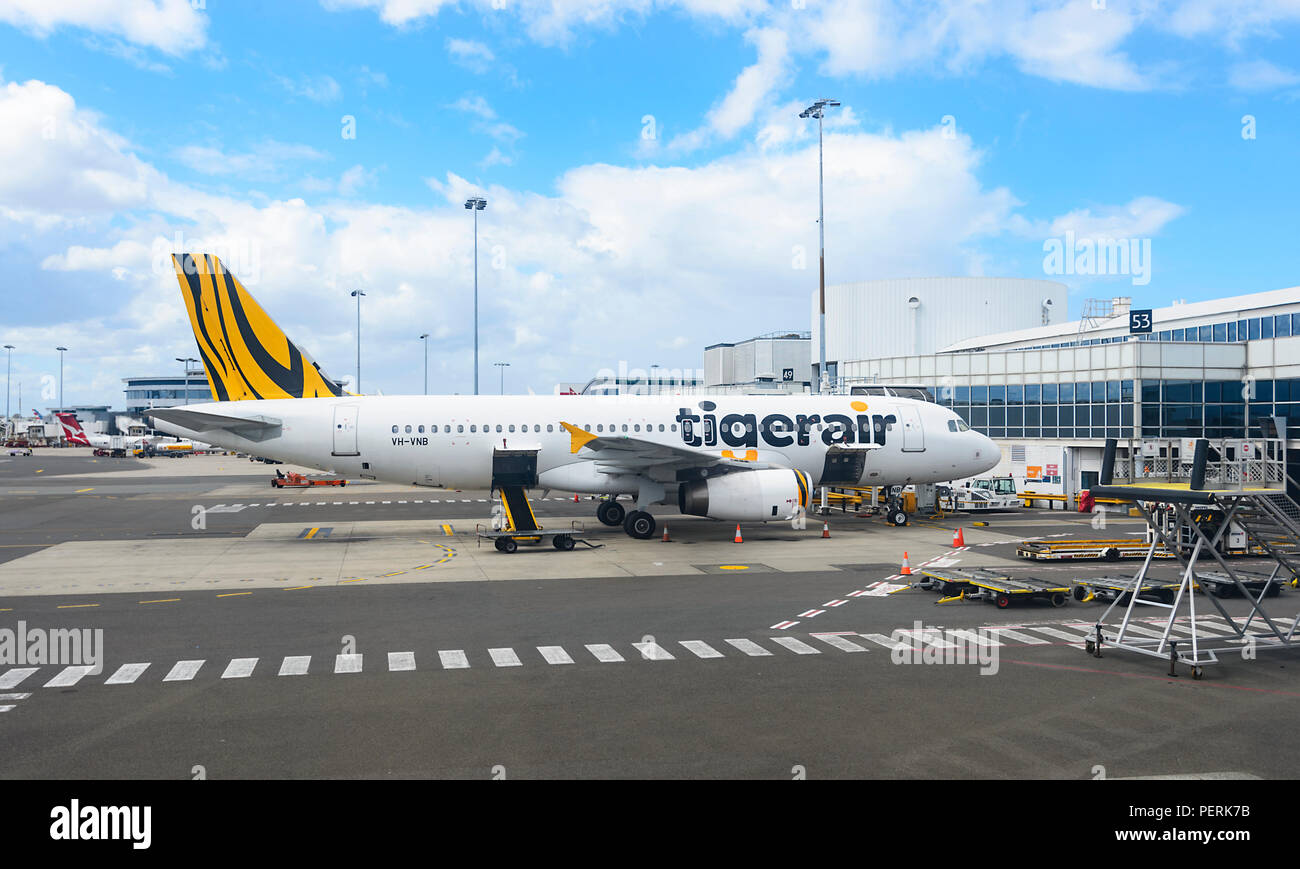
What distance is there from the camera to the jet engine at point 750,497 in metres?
29.2

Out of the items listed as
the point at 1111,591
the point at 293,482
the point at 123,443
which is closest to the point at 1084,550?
the point at 1111,591

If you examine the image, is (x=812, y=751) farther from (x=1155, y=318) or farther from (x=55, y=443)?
(x=55, y=443)

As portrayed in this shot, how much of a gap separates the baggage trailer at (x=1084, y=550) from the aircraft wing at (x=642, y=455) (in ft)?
31.1

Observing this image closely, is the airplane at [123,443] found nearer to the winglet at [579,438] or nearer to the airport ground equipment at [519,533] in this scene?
the airport ground equipment at [519,533]

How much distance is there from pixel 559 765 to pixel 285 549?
2122 centimetres

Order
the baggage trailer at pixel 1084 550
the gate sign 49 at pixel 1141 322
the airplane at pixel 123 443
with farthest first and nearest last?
the airplane at pixel 123 443 < the gate sign 49 at pixel 1141 322 < the baggage trailer at pixel 1084 550

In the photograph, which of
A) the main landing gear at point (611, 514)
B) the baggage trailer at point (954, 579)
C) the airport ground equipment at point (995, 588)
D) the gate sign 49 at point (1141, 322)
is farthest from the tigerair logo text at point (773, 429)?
the gate sign 49 at point (1141, 322)

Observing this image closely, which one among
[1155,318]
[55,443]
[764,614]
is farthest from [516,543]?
[55,443]

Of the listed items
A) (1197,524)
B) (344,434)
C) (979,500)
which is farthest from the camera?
(979,500)

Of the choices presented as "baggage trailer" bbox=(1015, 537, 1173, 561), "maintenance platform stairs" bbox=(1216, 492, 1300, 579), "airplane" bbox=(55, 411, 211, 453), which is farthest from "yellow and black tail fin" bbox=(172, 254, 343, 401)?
"airplane" bbox=(55, 411, 211, 453)

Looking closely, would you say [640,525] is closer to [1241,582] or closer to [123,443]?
[1241,582]

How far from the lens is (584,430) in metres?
32.2

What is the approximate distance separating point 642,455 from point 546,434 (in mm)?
3891

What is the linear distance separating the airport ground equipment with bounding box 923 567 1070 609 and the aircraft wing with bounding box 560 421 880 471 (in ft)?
Result: 33.9
